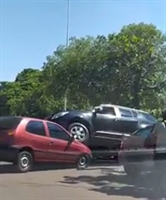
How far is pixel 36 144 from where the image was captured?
39.4ft

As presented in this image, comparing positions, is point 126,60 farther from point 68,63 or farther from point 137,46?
point 68,63

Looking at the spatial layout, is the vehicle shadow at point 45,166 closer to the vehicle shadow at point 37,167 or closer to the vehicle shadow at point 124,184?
the vehicle shadow at point 37,167

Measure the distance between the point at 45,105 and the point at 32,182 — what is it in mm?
18261

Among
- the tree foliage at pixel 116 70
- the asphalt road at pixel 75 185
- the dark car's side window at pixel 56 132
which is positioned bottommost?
the asphalt road at pixel 75 185

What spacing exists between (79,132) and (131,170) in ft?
8.22

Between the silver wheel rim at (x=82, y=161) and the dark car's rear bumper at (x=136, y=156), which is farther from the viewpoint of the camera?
the silver wheel rim at (x=82, y=161)

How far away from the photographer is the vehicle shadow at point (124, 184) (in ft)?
29.1

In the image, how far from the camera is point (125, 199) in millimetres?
8227

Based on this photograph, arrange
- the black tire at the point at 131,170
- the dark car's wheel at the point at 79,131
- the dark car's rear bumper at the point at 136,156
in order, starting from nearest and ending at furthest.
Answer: the black tire at the point at 131,170 < the dark car's rear bumper at the point at 136,156 < the dark car's wheel at the point at 79,131

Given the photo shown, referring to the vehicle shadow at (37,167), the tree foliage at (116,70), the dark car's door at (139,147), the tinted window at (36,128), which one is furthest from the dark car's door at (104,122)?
the tree foliage at (116,70)

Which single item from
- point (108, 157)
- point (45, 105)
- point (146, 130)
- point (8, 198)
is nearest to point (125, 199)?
point (8, 198)

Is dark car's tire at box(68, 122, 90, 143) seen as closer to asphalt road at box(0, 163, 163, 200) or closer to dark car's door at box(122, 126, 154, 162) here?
asphalt road at box(0, 163, 163, 200)

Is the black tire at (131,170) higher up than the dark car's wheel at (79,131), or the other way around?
the dark car's wheel at (79,131)

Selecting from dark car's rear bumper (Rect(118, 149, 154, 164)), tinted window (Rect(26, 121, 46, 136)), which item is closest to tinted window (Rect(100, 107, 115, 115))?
dark car's rear bumper (Rect(118, 149, 154, 164))
